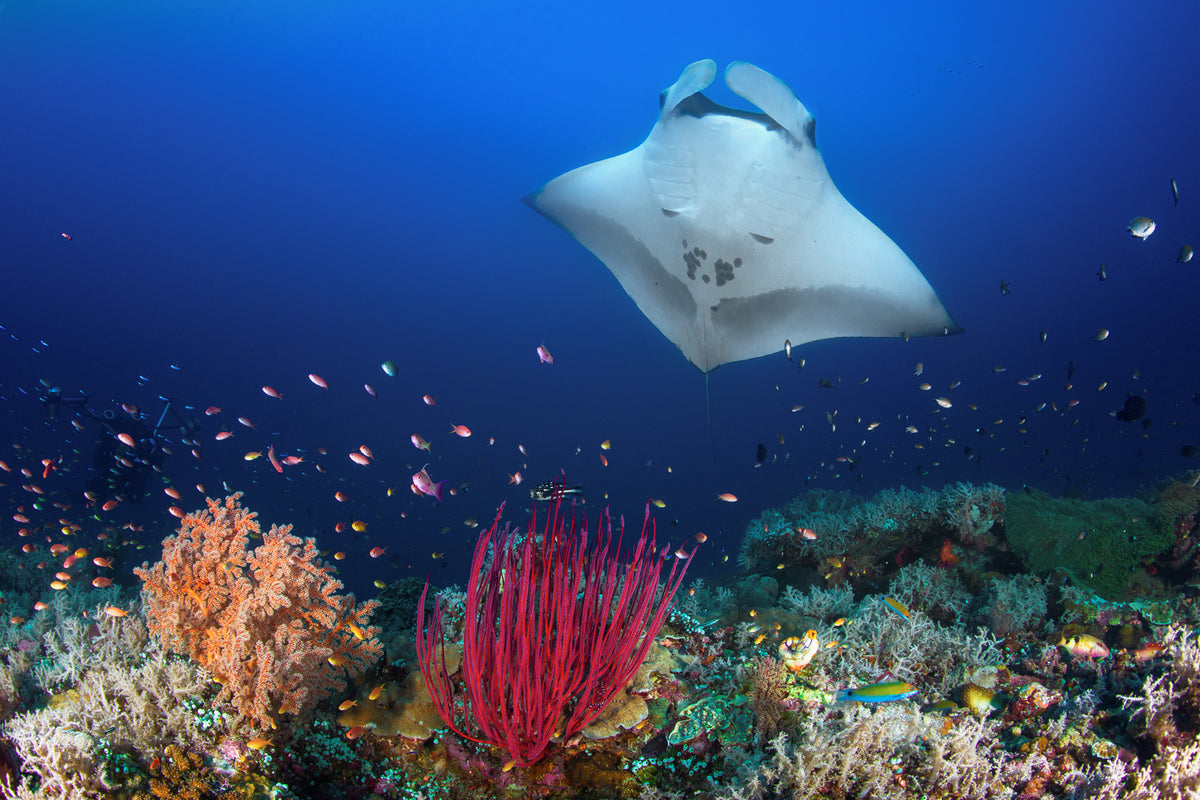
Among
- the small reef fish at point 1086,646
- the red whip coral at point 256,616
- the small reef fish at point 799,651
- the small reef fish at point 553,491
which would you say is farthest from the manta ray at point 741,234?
the red whip coral at point 256,616

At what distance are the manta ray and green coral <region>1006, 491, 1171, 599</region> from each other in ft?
8.98

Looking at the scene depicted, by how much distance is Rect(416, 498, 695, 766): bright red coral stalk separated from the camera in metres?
2.51

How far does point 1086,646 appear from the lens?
11.4 feet

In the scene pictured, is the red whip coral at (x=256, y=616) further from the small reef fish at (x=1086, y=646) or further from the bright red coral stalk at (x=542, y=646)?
the small reef fish at (x=1086, y=646)

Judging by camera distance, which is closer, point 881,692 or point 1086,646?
point 881,692

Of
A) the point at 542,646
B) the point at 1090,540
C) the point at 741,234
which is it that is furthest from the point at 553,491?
the point at 1090,540

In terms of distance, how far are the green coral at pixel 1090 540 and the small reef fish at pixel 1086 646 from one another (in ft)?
7.87

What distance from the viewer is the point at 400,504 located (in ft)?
150

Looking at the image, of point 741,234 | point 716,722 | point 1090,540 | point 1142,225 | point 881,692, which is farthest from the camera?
point 1142,225

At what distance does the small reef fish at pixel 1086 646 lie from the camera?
3.43 m

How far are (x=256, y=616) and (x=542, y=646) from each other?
2035mm

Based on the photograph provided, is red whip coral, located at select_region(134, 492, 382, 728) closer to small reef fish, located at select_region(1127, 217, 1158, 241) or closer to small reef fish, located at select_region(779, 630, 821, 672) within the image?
small reef fish, located at select_region(779, 630, 821, 672)

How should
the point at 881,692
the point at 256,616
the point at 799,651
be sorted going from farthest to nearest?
the point at 256,616, the point at 799,651, the point at 881,692

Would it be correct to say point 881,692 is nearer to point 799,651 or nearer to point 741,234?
point 799,651
